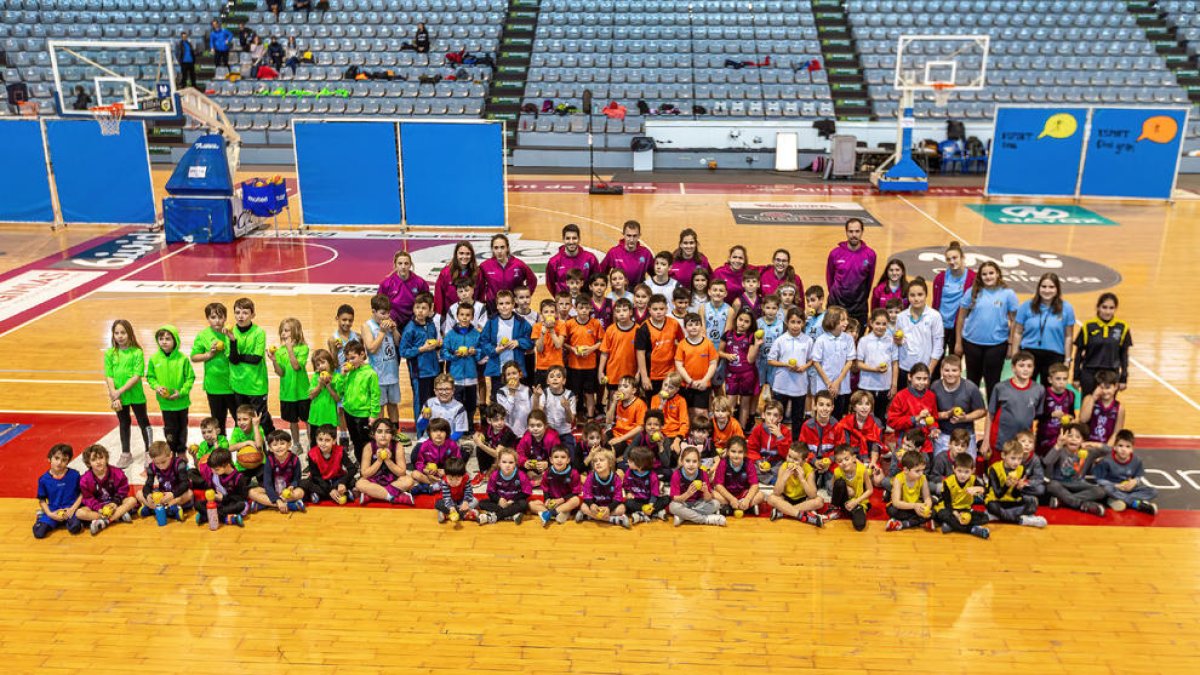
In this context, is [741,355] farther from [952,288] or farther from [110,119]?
[110,119]

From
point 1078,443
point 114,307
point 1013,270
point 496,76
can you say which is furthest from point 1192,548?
point 496,76

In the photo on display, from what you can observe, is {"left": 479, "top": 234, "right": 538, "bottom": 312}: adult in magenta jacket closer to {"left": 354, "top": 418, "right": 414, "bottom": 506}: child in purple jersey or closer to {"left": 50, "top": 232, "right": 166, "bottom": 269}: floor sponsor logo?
{"left": 354, "top": 418, "right": 414, "bottom": 506}: child in purple jersey

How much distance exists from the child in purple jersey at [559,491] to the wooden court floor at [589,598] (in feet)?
0.46

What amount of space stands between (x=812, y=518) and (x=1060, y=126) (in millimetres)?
17344

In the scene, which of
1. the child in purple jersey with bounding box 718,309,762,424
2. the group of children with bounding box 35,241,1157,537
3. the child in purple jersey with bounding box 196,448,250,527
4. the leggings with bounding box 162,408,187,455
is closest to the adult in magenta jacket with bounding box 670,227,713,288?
the group of children with bounding box 35,241,1157,537

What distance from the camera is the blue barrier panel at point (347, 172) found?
17609 millimetres

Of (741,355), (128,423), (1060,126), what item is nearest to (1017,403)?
(741,355)

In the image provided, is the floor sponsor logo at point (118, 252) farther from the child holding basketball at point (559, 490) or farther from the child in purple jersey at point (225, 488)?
the child holding basketball at point (559, 490)

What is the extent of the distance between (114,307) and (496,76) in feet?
57.9

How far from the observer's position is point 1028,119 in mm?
21250

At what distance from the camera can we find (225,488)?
7539 mm

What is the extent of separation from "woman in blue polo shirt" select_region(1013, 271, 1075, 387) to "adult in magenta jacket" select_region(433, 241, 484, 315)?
5062mm

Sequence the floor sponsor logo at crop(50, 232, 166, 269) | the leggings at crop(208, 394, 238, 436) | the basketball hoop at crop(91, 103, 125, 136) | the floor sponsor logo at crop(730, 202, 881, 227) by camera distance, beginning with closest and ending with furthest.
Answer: the leggings at crop(208, 394, 238, 436) → the floor sponsor logo at crop(50, 232, 166, 269) → the basketball hoop at crop(91, 103, 125, 136) → the floor sponsor logo at crop(730, 202, 881, 227)

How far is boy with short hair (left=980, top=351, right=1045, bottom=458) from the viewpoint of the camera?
7762 millimetres
